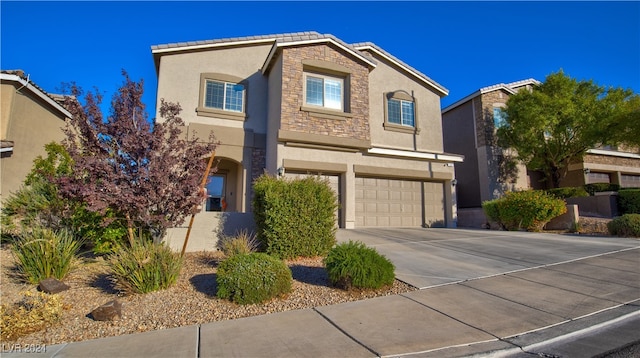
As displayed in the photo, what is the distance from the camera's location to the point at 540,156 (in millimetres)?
19969

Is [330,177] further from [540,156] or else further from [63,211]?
[540,156]

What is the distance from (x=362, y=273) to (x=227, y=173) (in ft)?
35.8

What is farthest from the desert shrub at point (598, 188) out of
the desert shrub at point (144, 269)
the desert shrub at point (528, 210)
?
the desert shrub at point (144, 269)

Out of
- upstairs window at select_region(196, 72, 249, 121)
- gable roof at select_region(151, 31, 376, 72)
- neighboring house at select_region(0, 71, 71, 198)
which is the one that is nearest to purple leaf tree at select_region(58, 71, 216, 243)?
upstairs window at select_region(196, 72, 249, 121)

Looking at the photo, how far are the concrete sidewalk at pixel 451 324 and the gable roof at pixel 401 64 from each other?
12481 mm

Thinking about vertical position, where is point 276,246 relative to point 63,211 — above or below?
below

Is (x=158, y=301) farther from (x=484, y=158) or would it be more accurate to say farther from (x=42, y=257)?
(x=484, y=158)

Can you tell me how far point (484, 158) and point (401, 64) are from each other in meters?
7.50

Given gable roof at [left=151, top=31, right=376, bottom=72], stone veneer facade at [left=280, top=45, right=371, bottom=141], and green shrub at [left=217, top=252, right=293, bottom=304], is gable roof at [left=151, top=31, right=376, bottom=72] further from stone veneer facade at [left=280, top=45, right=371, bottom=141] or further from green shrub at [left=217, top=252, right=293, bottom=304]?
green shrub at [left=217, top=252, right=293, bottom=304]

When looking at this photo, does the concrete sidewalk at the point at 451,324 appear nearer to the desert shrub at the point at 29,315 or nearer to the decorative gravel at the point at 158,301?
the decorative gravel at the point at 158,301

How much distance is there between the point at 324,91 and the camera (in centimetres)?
1415

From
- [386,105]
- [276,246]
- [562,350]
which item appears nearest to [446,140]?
[386,105]

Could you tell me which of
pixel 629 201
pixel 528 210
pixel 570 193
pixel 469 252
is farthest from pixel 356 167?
pixel 629 201

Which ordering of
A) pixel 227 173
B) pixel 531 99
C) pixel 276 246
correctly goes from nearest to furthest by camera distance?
pixel 276 246, pixel 227 173, pixel 531 99
